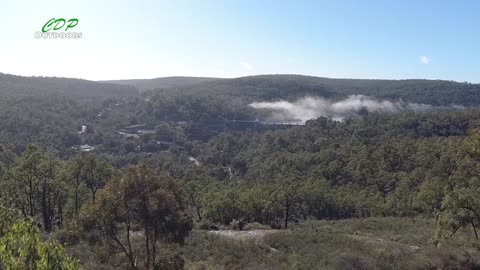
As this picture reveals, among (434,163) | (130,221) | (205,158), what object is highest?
(130,221)

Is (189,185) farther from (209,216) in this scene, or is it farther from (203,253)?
(203,253)

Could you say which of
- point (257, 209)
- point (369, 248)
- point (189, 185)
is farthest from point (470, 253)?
point (189, 185)

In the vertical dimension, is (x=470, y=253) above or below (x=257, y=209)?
above

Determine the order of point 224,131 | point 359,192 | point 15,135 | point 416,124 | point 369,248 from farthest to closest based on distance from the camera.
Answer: point 224,131, point 416,124, point 15,135, point 359,192, point 369,248

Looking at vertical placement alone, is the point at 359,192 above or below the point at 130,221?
below

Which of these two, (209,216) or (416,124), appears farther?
(416,124)

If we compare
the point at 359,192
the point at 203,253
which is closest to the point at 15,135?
the point at 359,192

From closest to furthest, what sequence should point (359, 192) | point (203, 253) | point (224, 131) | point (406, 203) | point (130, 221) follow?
1. point (130, 221)
2. point (203, 253)
3. point (406, 203)
4. point (359, 192)
5. point (224, 131)

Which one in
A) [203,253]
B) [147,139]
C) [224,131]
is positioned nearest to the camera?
[203,253]

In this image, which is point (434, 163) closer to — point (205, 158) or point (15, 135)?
point (205, 158)
